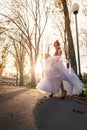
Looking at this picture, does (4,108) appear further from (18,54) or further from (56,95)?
(18,54)

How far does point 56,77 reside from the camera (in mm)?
10055

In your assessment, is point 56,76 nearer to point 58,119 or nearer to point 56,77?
point 56,77

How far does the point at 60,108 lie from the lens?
7.52 m

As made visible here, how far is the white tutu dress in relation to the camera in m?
9.95

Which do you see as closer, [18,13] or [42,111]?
[42,111]

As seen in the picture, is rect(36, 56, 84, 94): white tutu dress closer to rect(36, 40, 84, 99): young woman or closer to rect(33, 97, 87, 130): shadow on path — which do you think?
rect(36, 40, 84, 99): young woman

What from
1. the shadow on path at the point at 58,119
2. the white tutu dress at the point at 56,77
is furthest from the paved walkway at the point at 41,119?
the white tutu dress at the point at 56,77

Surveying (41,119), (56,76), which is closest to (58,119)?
(41,119)

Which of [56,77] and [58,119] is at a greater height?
[56,77]

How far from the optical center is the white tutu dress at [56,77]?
32.6 feet

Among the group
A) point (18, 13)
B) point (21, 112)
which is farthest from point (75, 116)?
point (18, 13)

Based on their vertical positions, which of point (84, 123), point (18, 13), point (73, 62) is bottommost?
point (84, 123)

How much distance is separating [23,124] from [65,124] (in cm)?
86

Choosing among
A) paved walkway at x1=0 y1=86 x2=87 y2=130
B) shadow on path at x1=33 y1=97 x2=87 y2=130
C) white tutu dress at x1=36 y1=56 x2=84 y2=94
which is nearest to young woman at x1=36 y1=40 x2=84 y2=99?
white tutu dress at x1=36 y1=56 x2=84 y2=94
